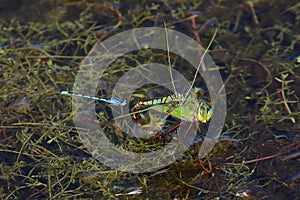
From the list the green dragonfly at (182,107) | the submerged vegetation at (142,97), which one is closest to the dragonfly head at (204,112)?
the green dragonfly at (182,107)

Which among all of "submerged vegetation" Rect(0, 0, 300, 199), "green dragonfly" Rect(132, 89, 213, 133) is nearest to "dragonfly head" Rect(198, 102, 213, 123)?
"green dragonfly" Rect(132, 89, 213, 133)

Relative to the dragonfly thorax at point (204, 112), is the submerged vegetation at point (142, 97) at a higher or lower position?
lower

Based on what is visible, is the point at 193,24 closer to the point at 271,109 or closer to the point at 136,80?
the point at 136,80

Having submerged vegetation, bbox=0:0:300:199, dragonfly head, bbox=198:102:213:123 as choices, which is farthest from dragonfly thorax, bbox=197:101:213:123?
submerged vegetation, bbox=0:0:300:199

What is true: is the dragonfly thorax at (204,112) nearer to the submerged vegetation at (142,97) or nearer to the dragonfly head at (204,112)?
the dragonfly head at (204,112)

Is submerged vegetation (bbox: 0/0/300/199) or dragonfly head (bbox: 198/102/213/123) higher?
dragonfly head (bbox: 198/102/213/123)

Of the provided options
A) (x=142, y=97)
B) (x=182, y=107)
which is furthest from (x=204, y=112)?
(x=142, y=97)

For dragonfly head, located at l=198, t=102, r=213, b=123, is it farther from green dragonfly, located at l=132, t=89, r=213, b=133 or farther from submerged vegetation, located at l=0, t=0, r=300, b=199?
submerged vegetation, located at l=0, t=0, r=300, b=199

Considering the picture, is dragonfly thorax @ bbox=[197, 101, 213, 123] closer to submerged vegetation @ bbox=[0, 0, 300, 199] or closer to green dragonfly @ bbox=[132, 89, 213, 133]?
green dragonfly @ bbox=[132, 89, 213, 133]
